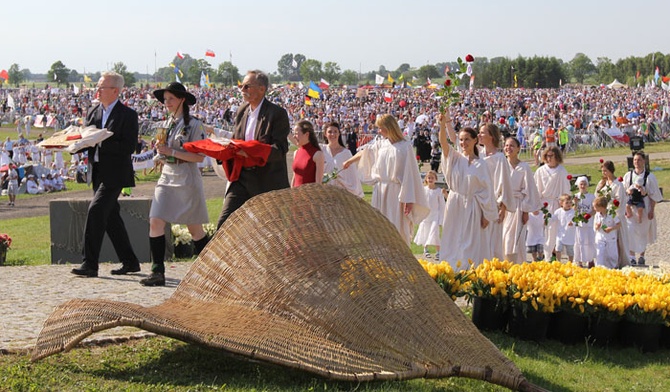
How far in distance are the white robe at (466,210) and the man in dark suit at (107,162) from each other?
3.26 m

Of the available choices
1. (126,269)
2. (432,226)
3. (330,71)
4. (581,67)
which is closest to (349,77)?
(330,71)

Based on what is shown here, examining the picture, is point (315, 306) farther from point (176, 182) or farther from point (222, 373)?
point (176, 182)

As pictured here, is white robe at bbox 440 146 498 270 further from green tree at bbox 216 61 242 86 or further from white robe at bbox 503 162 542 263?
green tree at bbox 216 61 242 86

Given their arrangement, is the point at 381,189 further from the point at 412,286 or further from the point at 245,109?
the point at 412,286

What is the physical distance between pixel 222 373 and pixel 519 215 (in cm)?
643

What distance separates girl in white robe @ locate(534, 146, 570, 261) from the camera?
1373 cm

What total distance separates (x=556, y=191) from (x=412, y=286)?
830cm

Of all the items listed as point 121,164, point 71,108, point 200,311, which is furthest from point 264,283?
point 71,108

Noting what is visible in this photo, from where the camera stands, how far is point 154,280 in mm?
8969

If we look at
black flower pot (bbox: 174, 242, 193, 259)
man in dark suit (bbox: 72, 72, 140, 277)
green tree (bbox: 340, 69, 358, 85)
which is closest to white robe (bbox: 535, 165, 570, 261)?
black flower pot (bbox: 174, 242, 193, 259)

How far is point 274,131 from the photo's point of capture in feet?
27.4

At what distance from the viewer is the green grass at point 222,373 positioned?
543 cm

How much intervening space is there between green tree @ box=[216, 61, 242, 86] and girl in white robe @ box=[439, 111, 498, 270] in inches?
4157

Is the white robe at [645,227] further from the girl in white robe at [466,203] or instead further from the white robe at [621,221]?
the girl in white robe at [466,203]
